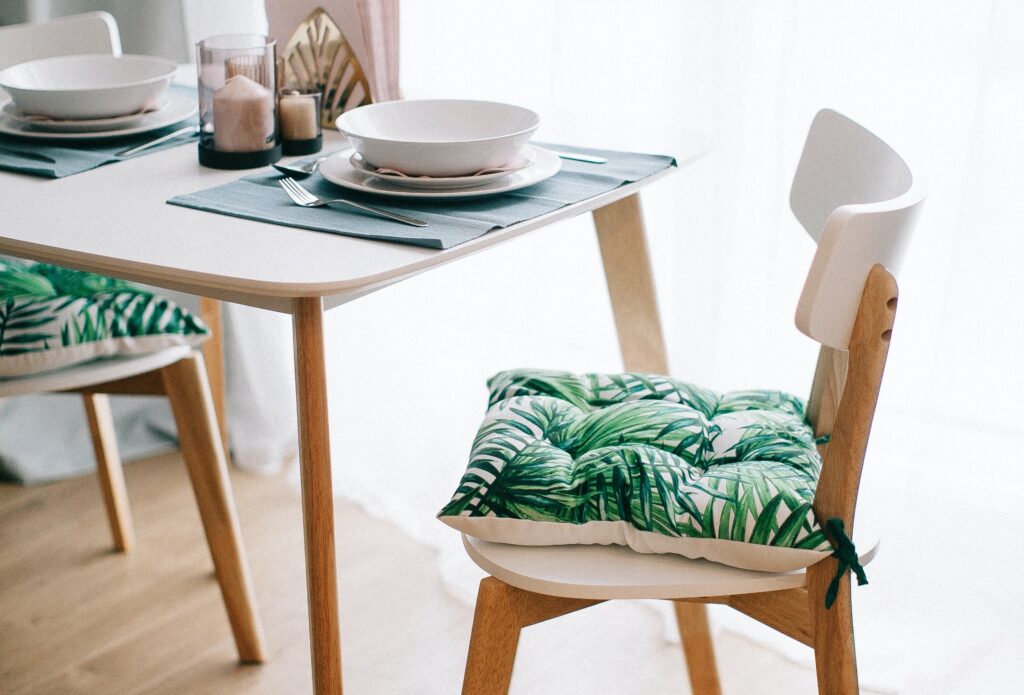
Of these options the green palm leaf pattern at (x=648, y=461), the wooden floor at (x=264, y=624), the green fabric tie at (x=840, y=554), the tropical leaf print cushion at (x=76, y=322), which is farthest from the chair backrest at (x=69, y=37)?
the green fabric tie at (x=840, y=554)

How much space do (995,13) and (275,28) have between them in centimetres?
97

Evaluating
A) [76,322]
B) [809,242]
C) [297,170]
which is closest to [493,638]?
[297,170]

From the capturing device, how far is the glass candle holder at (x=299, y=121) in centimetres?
123

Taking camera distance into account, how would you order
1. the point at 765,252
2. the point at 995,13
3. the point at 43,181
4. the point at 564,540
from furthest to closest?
1. the point at 765,252
2. the point at 995,13
3. the point at 43,181
4. the point at 564,540

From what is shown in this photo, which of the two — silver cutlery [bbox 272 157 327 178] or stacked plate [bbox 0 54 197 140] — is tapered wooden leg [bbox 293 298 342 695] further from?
stacked plate [bbox 0 54 197 140]

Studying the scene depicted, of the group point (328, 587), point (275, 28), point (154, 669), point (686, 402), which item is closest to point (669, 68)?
point (275, 28)

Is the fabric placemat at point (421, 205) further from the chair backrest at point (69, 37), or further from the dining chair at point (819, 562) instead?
the chair backrest at point (69, 37)

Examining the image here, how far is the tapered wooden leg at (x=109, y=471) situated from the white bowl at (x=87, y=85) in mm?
581

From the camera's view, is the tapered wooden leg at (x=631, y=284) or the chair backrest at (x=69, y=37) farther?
the chair backrest at (x=69, y=37)

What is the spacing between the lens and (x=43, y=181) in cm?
113

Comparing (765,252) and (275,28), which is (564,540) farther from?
(765,252)

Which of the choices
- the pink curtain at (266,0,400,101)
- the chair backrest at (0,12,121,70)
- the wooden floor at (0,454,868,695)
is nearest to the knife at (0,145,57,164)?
the pink curtain at (266,0,400,101)

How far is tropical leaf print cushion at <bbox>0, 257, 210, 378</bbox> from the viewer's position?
1335mm

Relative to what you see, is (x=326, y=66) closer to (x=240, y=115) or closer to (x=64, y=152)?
(x=240, y=115)
